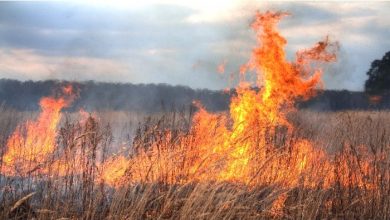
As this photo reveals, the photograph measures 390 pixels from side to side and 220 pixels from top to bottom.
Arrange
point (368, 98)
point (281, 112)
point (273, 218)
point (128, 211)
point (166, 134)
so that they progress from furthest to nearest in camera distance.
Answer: point (368, 98) < point (281, 112) < point (166, 134) < point (273, 218) < point (128, 211)

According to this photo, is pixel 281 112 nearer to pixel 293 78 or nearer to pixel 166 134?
pixel 293 78

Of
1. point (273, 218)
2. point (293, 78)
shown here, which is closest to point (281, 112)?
point (293, 78)

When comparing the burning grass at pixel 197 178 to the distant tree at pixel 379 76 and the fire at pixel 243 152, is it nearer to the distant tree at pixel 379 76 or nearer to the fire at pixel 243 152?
the fire at pixel 243 152

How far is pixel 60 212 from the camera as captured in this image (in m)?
5.83

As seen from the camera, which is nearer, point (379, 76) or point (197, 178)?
point (197, 178)

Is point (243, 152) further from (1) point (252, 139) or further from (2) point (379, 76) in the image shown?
(2) point (379, 76)

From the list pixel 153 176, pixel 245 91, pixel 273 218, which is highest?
pixel 245 91

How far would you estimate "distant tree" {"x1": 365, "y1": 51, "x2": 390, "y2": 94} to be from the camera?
39228 millimetres

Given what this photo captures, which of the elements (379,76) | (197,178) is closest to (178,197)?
(197,178)

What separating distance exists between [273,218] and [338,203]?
4.03ft

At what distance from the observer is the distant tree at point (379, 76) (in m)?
39.2

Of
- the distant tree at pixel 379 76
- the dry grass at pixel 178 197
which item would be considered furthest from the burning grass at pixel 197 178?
the distant tree at pixel 379 76

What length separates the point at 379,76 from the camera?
40094mm

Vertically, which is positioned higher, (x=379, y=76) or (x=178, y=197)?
(x=379, y=76)
